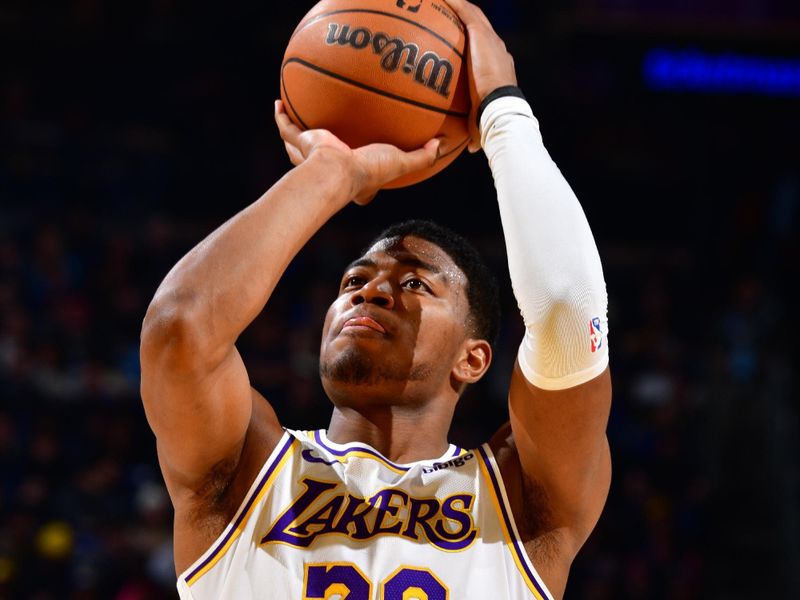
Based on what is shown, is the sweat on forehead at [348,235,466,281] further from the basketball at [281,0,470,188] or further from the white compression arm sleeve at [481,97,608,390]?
the white compression arm sleeve at [481,97,608,390]

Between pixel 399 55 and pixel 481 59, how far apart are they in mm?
249

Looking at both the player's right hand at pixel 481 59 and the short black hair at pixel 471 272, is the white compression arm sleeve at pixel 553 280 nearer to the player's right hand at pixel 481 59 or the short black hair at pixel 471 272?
the player's right hand at pixel 481 59

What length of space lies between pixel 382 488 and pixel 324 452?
215 mm

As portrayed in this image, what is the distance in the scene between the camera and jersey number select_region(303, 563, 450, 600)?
2.56 m

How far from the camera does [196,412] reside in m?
2.49

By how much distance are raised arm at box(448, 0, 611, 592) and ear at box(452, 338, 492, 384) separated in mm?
428

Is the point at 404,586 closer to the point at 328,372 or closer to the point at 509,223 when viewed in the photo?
the point at 328,372

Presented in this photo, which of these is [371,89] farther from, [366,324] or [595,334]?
[595,334]

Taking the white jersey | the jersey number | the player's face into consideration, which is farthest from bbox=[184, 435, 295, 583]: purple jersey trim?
the player's face

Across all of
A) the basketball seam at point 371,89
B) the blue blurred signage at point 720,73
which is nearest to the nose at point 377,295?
the basketball seam at point 371,89

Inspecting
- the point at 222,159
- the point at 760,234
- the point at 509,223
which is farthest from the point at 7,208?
the point at 509,223

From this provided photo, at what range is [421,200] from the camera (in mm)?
11000

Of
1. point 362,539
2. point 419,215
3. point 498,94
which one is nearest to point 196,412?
point 362,539

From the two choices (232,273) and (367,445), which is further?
(367,445)
